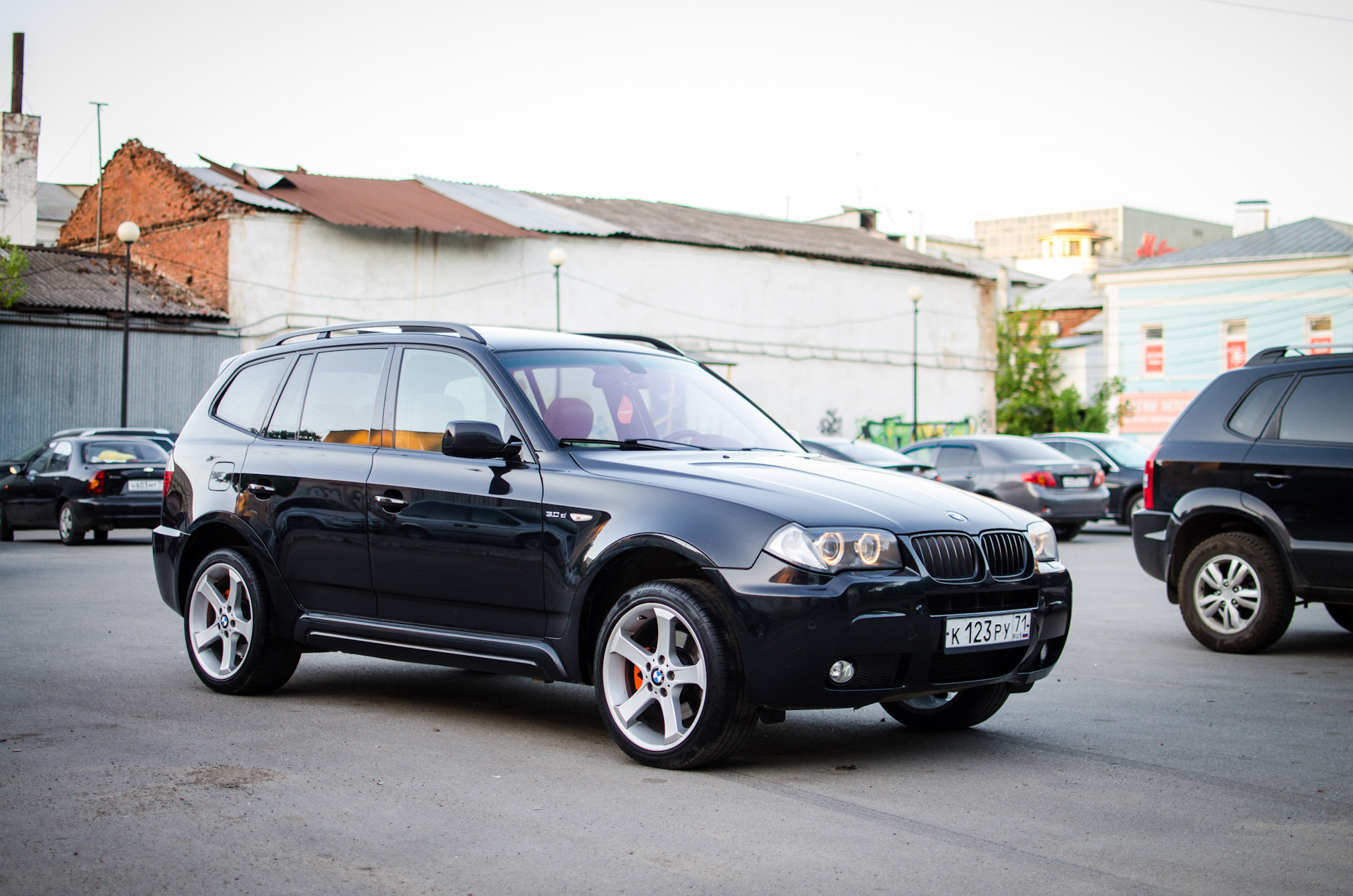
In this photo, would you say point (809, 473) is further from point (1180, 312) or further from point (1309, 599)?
point (1180, 312)

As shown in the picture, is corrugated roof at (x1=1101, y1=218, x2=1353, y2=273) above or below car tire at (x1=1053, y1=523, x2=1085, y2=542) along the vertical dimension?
above

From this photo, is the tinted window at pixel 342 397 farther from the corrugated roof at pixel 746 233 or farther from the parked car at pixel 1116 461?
the corrugated roof at pixel 746 233

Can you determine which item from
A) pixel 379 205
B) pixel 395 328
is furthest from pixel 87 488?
pixel 379 205

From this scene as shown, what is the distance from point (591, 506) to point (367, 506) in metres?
1.29

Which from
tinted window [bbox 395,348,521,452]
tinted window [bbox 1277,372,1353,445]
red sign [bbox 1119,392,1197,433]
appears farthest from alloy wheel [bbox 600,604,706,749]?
red sign [bbox 1119,392,1197,433]

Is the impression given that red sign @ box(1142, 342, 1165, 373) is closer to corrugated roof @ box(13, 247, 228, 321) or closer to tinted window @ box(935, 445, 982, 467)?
tinted window @ box(935, 445, 982, 467)

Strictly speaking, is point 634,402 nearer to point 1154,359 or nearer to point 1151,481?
point 1151,481

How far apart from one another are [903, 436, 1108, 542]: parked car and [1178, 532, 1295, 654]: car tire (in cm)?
1028

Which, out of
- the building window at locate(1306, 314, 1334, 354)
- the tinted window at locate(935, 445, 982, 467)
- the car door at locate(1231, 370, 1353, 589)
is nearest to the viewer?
the car door at locate(1231, 370, 1353, 589)

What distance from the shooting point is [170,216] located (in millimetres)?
32750


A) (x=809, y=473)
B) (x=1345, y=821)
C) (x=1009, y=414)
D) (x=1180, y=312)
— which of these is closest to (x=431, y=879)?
(x=809, y=473)

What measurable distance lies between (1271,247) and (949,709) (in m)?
42.4

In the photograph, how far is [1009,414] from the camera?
53719 millimetres

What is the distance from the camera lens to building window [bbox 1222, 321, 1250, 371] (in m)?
43.5
